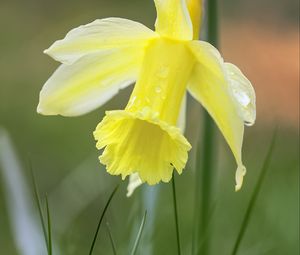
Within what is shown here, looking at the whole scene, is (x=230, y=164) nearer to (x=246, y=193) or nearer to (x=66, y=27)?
(x=246, y=193)

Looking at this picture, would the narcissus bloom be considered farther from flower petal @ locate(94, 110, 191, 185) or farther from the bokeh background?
the bokeh background

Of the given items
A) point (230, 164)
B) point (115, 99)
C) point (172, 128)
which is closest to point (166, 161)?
point (172, 128)

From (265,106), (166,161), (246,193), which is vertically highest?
(166,161)

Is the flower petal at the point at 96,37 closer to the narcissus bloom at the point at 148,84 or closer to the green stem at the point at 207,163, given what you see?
the narcissus bloom at the point at 148,84

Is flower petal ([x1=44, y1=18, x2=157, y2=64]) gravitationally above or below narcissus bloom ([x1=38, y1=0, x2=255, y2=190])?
above

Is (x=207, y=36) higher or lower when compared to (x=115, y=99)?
higher

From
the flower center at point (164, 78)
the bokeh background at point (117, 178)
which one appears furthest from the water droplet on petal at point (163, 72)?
the bokeh background at point (117, 178)

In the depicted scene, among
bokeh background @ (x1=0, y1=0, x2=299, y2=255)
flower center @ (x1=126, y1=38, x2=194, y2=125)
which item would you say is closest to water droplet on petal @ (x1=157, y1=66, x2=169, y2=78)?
flower center @ (x1=126, y1=38, x2=194, y2=125)
